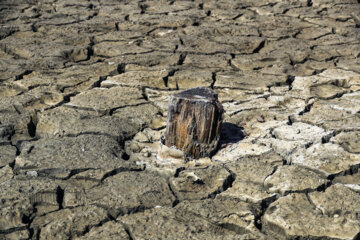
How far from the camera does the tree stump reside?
265 cm

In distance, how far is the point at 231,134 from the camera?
296cm

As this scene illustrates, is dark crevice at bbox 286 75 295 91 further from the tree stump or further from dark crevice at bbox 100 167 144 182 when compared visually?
dark crevice at bbox 100 167 144 182

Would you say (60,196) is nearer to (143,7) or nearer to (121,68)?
(121,68)

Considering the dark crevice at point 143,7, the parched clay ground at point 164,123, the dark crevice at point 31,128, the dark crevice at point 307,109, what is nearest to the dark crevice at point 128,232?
the parched clay ground at point 164,123

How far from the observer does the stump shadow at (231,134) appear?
9.46 ft

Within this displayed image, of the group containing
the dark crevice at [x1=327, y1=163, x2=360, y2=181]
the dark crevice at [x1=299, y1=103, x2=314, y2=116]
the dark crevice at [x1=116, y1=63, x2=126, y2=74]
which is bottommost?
the dark crevice at [x1=299, y1=103, x2=314, y2=116]

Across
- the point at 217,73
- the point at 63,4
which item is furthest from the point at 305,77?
the point at 63,4

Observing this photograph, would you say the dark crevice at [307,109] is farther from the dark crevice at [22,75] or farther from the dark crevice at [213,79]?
the dark crevice at [22,75]

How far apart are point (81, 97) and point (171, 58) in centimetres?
106

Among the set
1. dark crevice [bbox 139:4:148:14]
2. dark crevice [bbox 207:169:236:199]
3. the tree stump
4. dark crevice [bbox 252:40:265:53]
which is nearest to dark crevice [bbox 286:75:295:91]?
dark crevice [bbox 252:40:265:53]

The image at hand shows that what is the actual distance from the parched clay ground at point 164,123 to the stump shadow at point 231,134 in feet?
0.05

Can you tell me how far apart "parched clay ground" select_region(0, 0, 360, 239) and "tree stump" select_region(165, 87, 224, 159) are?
7cm

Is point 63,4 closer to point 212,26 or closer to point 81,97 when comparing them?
point 212,26

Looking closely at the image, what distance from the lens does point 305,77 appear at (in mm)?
3895
